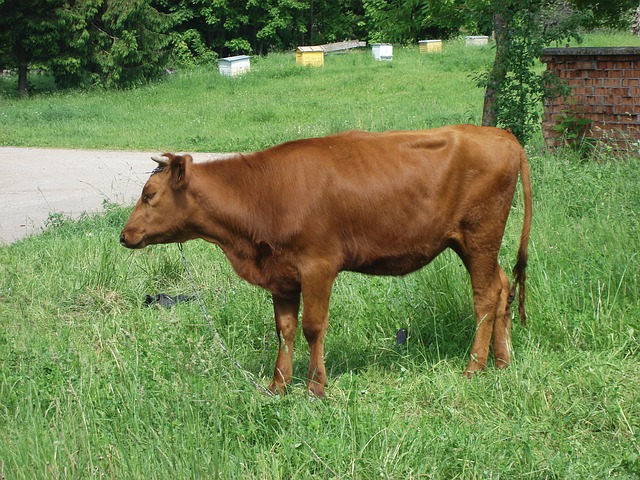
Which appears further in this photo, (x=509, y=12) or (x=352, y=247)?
(x=509, y=12)

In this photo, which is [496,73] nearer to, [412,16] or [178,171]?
[412,16]

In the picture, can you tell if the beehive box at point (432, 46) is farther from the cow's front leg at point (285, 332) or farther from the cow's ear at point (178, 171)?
the cow's ear at point (178, 171)

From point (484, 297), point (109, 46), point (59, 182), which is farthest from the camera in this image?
point (109, 46)

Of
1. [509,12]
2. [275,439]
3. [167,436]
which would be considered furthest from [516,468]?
[509,12]

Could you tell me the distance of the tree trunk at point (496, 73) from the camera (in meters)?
10.8

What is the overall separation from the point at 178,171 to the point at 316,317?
1.21m

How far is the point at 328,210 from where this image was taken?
511cm

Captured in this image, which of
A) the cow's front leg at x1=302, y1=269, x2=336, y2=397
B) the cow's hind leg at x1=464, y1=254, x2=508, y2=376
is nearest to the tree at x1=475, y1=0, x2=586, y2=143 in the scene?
the cow's hind leg at x1=464, y1=254, x2=508, y2=376

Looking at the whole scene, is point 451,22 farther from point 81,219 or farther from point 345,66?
point 345,66

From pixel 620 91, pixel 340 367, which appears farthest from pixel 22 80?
pixel 340 367

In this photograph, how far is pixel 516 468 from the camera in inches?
159

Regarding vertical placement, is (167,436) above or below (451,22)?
below

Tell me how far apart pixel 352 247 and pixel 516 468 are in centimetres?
171

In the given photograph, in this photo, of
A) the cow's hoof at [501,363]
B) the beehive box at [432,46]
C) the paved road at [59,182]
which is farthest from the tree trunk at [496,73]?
the beehive box at [432,46]
